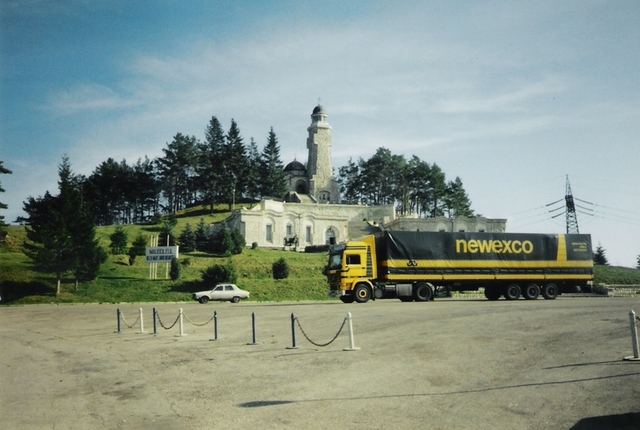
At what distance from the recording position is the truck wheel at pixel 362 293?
33031 millimetres

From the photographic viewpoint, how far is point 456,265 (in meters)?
34.0

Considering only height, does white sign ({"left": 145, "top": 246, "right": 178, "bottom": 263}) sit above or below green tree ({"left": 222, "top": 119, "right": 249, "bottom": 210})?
below

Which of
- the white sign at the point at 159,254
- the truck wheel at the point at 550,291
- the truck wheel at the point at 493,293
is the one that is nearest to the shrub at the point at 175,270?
the white sign at the point at 159,254

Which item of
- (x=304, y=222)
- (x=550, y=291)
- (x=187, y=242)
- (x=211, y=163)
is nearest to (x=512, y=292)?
(x=550, y=291)

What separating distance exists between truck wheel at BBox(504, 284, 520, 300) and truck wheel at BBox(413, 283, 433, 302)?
5.17 m

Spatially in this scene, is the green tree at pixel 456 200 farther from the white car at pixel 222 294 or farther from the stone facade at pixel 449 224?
the white car at pixel 222 294

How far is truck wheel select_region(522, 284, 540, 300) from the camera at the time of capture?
112 ft

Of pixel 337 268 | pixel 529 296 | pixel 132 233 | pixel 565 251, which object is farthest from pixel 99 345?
pixel 132 233

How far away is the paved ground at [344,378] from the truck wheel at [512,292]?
13694mm

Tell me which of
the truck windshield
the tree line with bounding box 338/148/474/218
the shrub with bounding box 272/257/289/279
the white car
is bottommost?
the white car

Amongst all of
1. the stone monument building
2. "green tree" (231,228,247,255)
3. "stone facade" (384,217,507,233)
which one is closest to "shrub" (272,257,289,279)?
"green tree" (231,228,247,255)

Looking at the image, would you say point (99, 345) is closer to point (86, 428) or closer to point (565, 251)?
point (86, 428)

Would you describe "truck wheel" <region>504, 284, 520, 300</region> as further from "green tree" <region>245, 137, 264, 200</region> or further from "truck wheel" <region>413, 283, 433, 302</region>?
"green tree" <region>245, 137, 264, 200</region>

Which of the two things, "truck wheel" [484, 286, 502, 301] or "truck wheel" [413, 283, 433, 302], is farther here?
"truck wheel" [484, 286, 502, 301]
